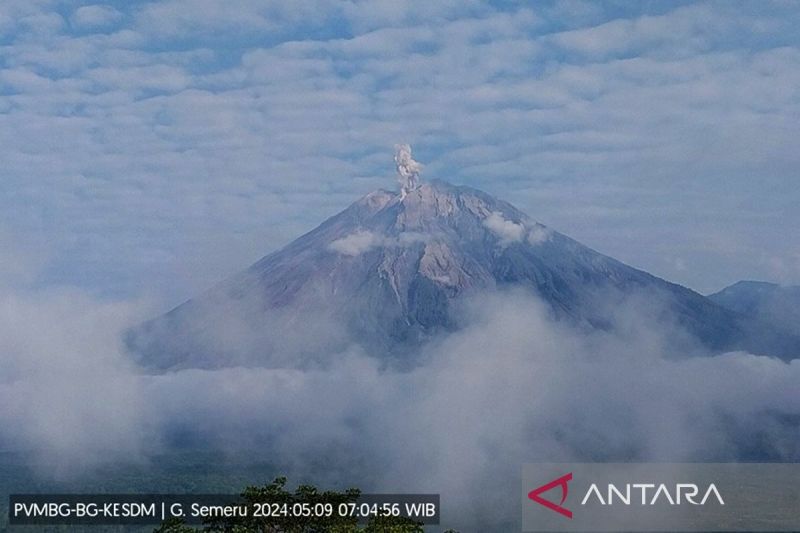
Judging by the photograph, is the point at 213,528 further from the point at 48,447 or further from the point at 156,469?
the point at 48,447

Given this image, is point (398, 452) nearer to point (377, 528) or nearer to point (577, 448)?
point (577, 448)

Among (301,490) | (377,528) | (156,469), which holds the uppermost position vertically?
(156,469)

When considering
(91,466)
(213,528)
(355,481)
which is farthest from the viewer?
(91,466)

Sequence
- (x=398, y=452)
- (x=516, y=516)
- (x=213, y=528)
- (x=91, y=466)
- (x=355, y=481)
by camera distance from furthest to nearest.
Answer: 1. (x=398, y=452)
2. (x=91, y=466)
3. (x=355, y=481)
4. (x=516, y=516)
5. (x=213, y=528)

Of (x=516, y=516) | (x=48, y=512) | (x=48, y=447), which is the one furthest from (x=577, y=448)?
(x=48, y=512)

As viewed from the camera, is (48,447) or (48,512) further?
(48,447)

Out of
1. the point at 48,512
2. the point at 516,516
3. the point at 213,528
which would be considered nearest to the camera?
the point at 213,528

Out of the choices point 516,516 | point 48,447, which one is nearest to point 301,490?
point 516,516

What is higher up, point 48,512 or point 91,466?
point 91,466

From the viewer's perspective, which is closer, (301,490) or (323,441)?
(301,490)
